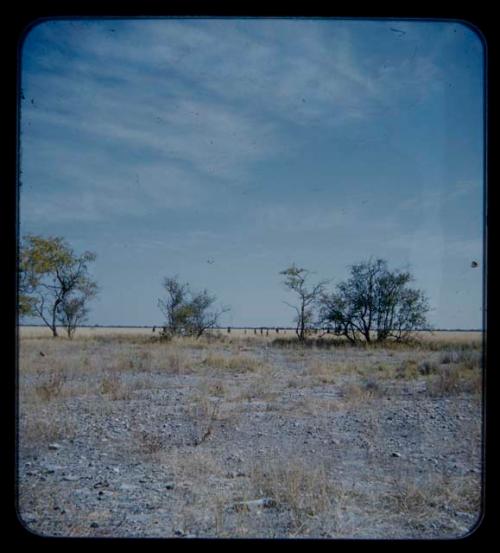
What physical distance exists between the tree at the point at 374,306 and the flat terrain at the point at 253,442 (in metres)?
0.25

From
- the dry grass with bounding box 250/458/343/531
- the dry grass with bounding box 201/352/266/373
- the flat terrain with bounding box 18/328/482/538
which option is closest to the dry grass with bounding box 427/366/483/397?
the flat terrain with bounding box 18/328/482/538

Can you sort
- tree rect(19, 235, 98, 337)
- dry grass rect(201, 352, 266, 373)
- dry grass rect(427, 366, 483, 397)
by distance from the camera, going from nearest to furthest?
1. tree rect(19, 235, 98, 337)
2. dry grass rect(427, 366, 483, 397)
3. dry grass rect(201, 352, 266, 373)

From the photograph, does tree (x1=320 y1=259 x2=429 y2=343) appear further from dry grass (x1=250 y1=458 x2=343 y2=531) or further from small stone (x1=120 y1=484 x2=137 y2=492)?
small stone (x1=120 y1=484 x2=137 y2=492)

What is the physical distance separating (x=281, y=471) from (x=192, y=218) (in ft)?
5.54

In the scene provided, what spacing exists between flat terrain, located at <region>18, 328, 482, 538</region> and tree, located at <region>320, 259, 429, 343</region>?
0.25 meters

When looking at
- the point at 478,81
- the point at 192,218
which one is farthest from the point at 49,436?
the point at 478,81

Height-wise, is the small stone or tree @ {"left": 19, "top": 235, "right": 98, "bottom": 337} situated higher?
tree @ {"left": 19, "top": 235, "right": 98, "bottom": 337}

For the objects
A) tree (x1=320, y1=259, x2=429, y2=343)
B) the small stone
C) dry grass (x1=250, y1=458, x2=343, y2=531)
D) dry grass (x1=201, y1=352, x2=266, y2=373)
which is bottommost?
the small stone

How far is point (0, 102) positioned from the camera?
1771 mm

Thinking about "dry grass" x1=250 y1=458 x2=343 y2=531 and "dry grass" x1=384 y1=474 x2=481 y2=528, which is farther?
"dry grass" x1=250 y1=458 x2=343 y2=531

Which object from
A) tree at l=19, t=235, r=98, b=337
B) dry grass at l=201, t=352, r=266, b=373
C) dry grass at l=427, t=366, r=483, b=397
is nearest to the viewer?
tree at l=19, t=235, r=98, b=337

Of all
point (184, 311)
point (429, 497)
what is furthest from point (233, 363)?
point (429, 497)

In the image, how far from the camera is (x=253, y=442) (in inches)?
147

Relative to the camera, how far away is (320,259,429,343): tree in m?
4.04
